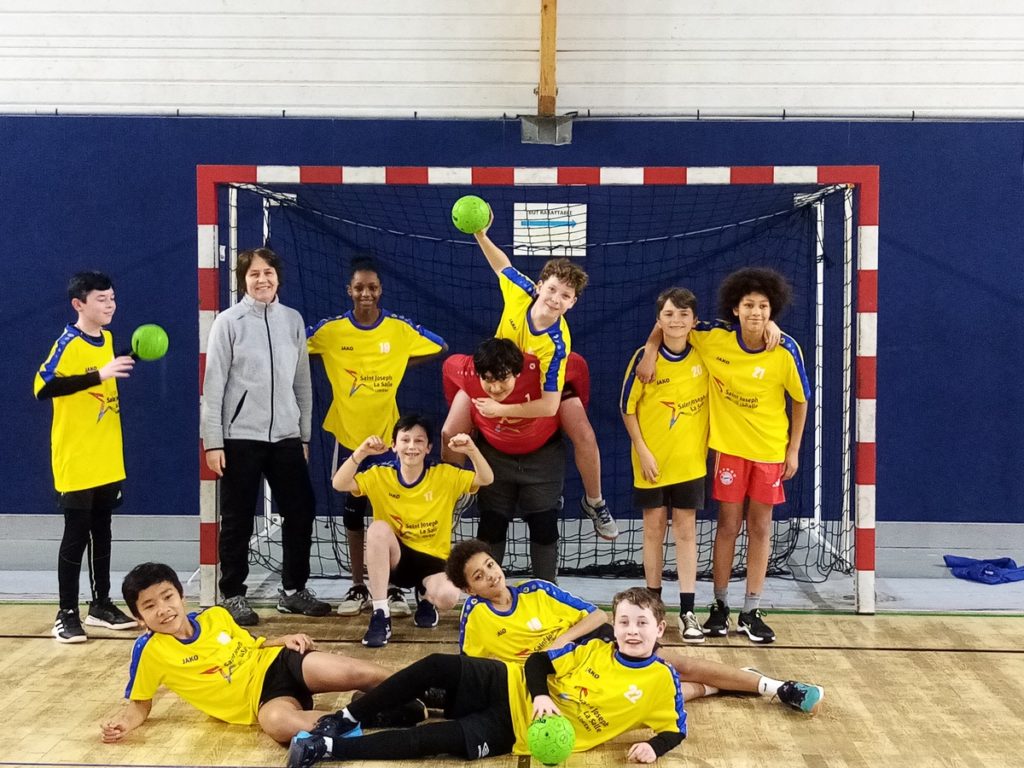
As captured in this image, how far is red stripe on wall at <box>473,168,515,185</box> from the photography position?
548cm

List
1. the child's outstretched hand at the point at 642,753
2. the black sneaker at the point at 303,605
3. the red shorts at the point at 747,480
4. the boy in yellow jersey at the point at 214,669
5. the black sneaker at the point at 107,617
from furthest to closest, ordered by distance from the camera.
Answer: the black sneaker at the point at 303,605, the black sneaker at the point at 107,617, the red shorts at the point at 747,480, the boy in yellow jersey at the point at 214,669, the child's outstretched hand at the point at 642,753

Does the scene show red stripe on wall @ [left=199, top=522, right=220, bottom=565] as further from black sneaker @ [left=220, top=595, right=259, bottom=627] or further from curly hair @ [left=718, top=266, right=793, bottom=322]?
curly hair @ [left=718, top=266, right=793, bottom=322]

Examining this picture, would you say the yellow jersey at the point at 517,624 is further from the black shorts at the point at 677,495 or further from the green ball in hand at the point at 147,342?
the green ball in hand at the point at 147,342

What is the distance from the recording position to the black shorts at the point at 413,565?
5031 millimetres

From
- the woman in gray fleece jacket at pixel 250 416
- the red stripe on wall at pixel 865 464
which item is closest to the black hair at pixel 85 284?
the woman in gray fleece jacket at pixel 250 416

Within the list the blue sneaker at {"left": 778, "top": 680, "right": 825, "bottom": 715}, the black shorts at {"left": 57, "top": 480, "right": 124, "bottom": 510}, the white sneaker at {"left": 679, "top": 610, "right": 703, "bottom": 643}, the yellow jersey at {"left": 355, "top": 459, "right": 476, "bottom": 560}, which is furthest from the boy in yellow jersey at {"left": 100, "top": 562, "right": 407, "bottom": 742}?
the white sneaker at {"left": 679, "top": 610, "right": 703, "bottom": 643}

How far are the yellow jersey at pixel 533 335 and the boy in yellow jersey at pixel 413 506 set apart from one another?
0.50 metres

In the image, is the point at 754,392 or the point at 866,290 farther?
the point at 866,290

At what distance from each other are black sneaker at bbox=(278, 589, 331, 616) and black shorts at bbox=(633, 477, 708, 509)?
1.69 metres

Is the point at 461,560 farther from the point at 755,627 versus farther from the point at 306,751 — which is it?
the point at 755,627

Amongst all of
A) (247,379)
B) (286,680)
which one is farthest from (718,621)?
(247,379)

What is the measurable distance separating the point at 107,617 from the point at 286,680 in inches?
68.1

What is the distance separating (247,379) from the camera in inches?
206

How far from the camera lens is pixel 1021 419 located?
23.1ft
